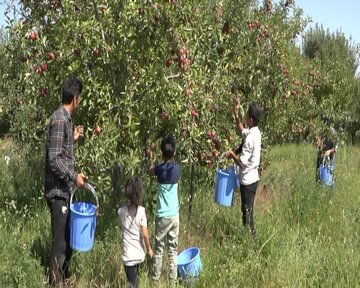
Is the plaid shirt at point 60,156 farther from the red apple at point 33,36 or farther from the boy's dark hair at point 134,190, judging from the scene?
the red apple at point 33,36

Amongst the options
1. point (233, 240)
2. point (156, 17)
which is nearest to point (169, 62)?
point (156, 17)

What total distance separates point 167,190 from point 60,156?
903 millimetres

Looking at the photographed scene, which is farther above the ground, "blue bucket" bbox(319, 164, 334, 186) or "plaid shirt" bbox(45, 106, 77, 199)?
"plaid shirt" bbox(45, 106, 77, 199)

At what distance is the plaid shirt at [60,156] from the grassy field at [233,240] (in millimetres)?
681

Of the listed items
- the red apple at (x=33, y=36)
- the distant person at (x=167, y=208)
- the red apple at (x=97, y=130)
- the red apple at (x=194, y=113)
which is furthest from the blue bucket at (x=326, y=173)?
the red apple at (x=33, y=36)

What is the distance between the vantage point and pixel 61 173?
3875 millimetres

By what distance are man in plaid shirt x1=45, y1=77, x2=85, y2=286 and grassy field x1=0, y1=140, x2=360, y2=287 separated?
25 centimetres

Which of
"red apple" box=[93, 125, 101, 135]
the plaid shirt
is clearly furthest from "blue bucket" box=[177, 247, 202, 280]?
"red apple" box=[93, 125, 101, 135]

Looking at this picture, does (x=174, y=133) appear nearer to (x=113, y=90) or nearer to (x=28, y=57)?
(x=113, y=90)

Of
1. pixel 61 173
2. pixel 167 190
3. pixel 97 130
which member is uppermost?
pixel 97 130

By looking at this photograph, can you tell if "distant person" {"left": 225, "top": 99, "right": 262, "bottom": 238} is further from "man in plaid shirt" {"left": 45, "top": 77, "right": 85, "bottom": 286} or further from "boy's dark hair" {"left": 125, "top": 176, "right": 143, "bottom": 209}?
"man in plaid shirt" {"left": 45, "top": 77, "right": 85, "bottom": 286}

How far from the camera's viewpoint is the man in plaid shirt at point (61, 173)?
387cm

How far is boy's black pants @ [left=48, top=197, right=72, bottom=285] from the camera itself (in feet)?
13.1

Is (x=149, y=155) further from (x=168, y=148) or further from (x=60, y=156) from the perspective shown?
(x=60, y=156)
